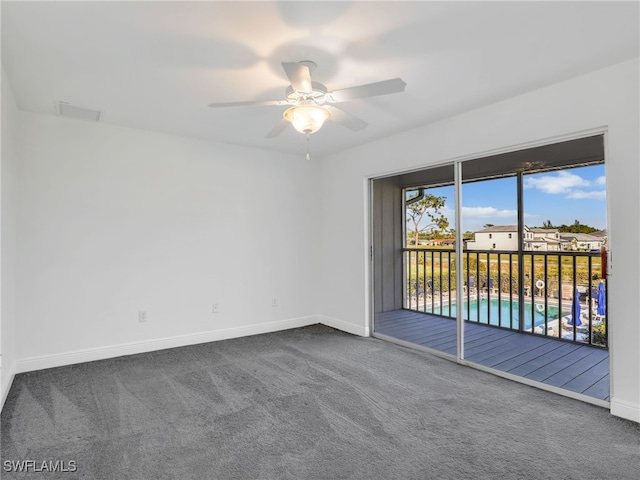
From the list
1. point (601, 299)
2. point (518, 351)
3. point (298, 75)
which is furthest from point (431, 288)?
point (298, 75)

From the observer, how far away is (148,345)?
12.6 ft

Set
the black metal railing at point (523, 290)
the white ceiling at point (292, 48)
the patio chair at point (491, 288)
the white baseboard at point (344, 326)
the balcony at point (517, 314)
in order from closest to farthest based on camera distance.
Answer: the white ceiling at point (292, 48) → the balcony at point (517, 314) → the black metal railing at point (523, 290) → the white baseboard at point (344, 326) → the patio chair at point (491, 288)

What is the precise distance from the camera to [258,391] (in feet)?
9.39

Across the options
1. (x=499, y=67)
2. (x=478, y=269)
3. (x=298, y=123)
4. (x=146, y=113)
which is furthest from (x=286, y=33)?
(x=478, y=269)

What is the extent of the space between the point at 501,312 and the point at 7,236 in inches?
201

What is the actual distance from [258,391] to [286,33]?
250 centimetres

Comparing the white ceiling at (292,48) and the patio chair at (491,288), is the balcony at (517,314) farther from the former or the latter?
the white ceiling at (292,48)

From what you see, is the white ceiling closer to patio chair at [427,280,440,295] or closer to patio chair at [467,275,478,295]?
patio chair at [467,275,478,295]

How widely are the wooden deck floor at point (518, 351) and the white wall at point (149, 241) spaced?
4.75ft

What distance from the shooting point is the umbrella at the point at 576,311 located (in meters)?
3.99

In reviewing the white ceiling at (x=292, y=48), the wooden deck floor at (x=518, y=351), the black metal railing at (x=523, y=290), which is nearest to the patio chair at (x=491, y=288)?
the black metal railing at (x=523, y=290)

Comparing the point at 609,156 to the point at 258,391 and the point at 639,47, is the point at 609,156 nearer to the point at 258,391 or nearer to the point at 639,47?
the point at 639,47

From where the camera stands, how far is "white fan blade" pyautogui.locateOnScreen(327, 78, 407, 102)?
203 cm

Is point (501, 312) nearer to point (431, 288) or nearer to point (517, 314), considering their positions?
point (517, 314)
